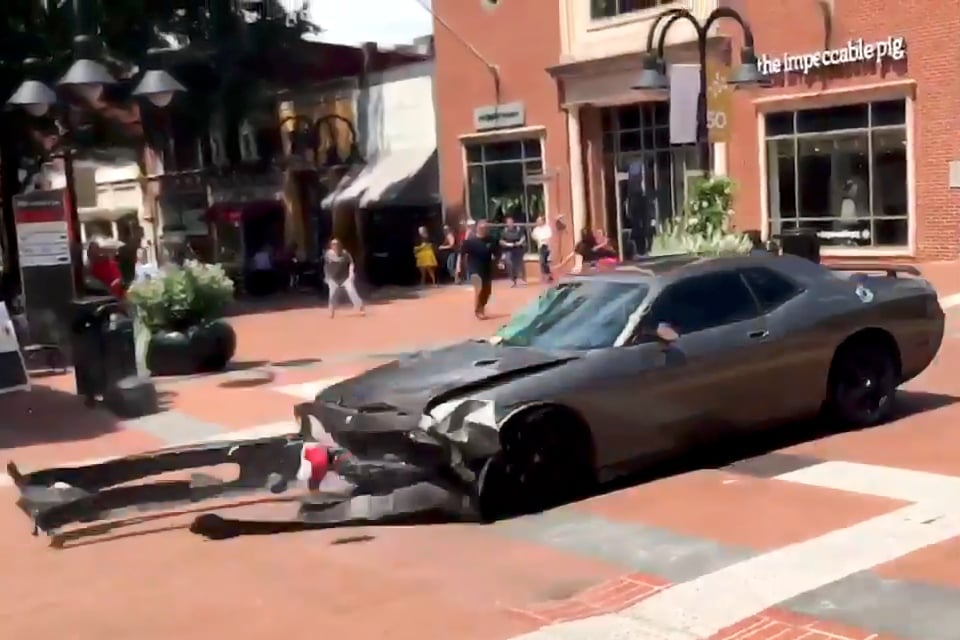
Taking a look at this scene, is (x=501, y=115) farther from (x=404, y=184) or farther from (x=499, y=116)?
(x=404, y=184)

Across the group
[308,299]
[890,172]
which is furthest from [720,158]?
[308,299]

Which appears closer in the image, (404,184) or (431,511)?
(431,511)

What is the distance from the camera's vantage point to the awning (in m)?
32.3

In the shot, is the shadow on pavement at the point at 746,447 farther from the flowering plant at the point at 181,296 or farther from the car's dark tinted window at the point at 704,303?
the flowering plant at the point at 181,296

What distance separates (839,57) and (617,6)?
6.42 meters

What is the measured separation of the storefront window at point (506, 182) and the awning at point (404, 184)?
4.80ft

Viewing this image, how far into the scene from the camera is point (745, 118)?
2439 centimetres

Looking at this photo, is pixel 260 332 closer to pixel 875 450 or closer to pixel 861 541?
pixel 875 450

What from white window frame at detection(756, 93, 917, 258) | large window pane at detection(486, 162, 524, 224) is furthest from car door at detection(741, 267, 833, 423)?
large window pane at detection(486, 162, 524, 224)

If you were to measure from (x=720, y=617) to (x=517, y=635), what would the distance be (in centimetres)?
89

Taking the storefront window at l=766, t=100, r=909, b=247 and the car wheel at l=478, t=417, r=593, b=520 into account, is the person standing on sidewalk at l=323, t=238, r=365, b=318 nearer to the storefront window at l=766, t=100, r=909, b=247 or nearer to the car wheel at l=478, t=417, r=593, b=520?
the storefront window at l=766, t=100, r=909, b=247

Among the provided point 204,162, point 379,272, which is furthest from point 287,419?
point 204,162

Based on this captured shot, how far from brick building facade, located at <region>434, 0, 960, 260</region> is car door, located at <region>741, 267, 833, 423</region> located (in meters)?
10.1

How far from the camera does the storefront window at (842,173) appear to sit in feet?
73.4
